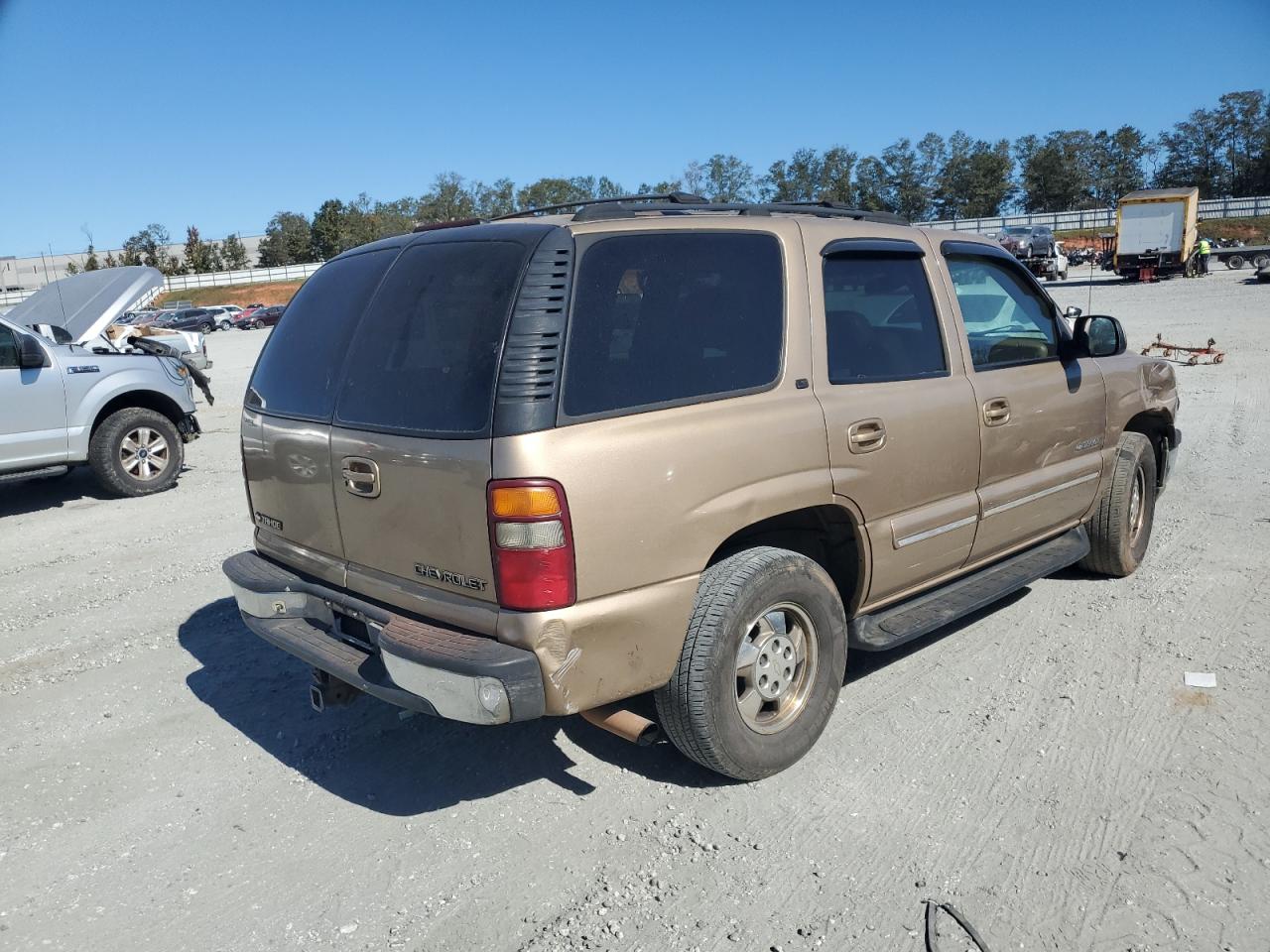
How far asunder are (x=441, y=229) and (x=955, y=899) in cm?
286

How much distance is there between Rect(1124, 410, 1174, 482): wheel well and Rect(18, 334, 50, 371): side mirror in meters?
8.44

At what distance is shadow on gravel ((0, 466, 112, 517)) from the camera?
890 cm

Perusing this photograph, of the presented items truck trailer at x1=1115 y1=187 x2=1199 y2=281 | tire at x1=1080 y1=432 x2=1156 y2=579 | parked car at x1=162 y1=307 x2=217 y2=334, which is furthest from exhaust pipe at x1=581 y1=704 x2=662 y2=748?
parked car at x1=162 y1=307 x2=217 y2=334

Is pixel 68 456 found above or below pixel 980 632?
above

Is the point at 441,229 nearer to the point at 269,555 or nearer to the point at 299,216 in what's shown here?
the point at 269,555

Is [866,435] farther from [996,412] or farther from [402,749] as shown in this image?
[402,749]

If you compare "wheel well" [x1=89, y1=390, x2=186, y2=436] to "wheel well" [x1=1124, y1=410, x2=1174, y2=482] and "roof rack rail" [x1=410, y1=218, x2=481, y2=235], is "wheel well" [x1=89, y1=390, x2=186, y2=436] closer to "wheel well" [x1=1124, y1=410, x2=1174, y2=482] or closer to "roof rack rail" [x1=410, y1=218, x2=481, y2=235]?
"roof rack rail" [x1=410, y1=218, x2=481, y2=235]

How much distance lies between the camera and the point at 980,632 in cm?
495

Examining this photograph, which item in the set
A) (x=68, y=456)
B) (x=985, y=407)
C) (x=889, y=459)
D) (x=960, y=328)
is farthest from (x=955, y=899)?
(x=68, y=456)

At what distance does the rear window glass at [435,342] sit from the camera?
2984 mm

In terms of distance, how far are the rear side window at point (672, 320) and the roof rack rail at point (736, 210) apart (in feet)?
0.57

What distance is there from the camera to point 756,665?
3.49 meters

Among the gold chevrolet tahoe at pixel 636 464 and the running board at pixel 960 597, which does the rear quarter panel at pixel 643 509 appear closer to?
the gold chevrolet tahoe at pixel 636 464

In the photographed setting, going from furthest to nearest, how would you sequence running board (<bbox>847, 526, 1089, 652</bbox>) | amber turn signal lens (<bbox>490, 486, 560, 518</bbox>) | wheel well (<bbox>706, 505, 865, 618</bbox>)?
running board (<bbox>847, 526, 1089, 652</bbox>) → wheel well (<bbox>706, 505, 865, 618</bbox>) → amber turn signal lens (<bbox>490, 486, 560, 518</bbox>)
